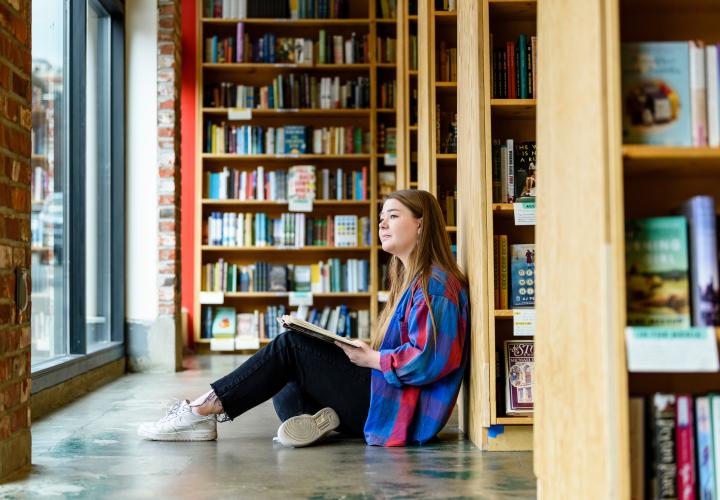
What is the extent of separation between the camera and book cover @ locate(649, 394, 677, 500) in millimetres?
1787

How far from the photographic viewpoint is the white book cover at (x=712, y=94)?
1.84 meters

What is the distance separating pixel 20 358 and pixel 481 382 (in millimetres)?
1575

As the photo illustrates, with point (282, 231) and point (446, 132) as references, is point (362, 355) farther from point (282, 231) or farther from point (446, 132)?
point (282, 231)

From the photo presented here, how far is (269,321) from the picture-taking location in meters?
7.60

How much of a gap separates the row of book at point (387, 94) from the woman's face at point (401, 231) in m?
4.30

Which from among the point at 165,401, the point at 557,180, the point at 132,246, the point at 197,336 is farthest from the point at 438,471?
the point at 197,336

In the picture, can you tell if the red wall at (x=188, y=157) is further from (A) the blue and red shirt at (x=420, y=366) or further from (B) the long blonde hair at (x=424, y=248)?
(A) the blue and red shirt at (x=420, y=366)

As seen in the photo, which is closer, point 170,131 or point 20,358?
point 20,358

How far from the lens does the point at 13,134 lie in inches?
114

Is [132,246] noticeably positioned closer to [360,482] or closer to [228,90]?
[228,90]

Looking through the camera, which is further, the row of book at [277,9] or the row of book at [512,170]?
the row of book at [277,9]

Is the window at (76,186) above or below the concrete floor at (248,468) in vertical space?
above

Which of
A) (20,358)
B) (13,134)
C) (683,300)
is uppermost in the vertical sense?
(13,134)

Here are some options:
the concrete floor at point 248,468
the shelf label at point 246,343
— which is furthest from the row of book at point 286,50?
the concrete floor at point 248,468
